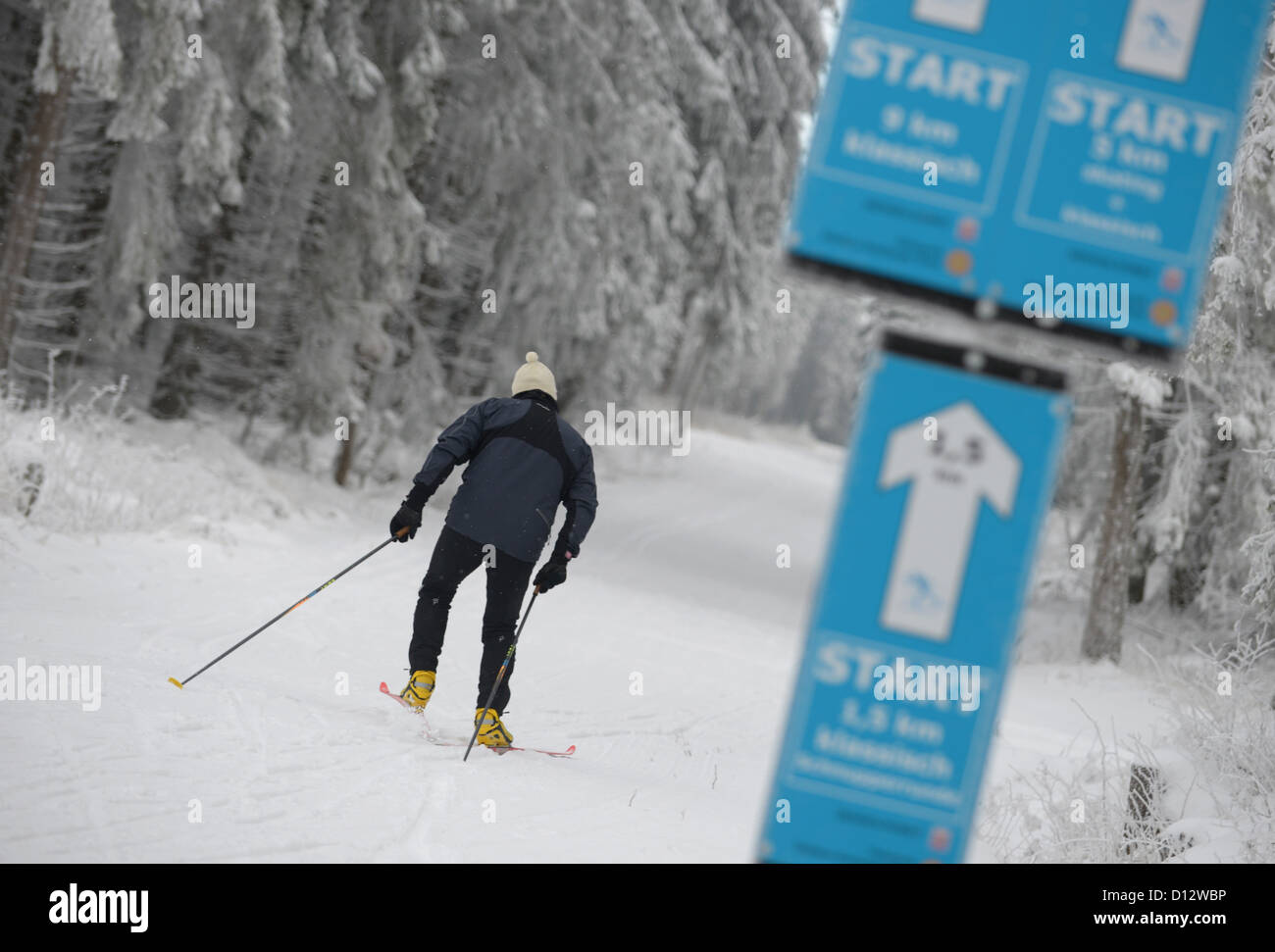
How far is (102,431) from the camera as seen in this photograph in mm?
11180

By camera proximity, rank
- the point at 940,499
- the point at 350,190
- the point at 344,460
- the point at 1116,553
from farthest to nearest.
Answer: the point at 344,460, the point at 1116,553, the point at 350,190, the point at 940,499

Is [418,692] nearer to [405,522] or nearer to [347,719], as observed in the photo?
[347,719]

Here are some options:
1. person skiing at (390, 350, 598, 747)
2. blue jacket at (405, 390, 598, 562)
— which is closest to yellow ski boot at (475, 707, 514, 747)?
person skiing at (390, 350, 598, 747)

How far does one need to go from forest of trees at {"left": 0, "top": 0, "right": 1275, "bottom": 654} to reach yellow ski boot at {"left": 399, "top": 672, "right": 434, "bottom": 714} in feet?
20.4

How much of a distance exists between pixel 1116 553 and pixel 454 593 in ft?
34.1

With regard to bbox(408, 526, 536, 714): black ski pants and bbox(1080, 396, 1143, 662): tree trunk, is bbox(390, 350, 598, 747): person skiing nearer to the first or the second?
bbox(408, 526, 536, 714): black ski pants

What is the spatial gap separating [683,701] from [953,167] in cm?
750

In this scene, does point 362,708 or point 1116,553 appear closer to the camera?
point 362,708

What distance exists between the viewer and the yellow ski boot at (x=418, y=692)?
6.29 m

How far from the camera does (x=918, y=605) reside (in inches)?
94.2

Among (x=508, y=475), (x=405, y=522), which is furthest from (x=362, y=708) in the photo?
(x=508, y=475)

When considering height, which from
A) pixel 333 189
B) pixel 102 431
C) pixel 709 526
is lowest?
pixel 709 526
